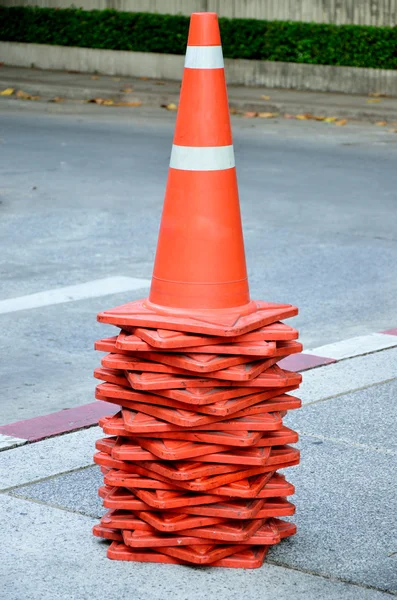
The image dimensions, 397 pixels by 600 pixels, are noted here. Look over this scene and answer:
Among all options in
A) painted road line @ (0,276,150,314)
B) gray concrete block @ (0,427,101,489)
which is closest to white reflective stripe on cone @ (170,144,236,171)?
gray concrete block @ (0,427,101,489)

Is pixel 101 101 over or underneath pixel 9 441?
over

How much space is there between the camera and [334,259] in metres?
8.61

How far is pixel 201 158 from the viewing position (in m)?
3.83

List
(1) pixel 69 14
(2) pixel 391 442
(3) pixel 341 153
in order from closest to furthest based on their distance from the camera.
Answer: (2) pixel 391 442
(3) pixel 341 153
(1) pixel 69 14

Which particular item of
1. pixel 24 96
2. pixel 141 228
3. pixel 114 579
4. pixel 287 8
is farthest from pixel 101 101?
pixel 114 579

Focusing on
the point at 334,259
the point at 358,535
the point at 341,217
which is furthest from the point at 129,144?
the point at 358,535

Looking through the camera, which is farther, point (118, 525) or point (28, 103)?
point (28, 103)

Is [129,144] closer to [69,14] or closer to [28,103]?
[28,103]

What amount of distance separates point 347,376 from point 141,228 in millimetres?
4095

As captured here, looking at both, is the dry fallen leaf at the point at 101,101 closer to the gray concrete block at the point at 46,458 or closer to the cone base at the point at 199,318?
the gray concrete block at the point at 46,458

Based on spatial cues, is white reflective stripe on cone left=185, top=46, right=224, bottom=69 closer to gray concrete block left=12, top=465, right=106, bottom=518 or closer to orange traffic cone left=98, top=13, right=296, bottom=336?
orange traffic cone left=98, top=13, right=296, bottom=336

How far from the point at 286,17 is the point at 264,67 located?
3.89 ft

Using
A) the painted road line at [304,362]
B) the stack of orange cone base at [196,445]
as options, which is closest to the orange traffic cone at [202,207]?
the stack of orange cone base at [196,445]

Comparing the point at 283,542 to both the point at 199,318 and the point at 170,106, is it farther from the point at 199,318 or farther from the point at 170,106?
the point at 170,106
